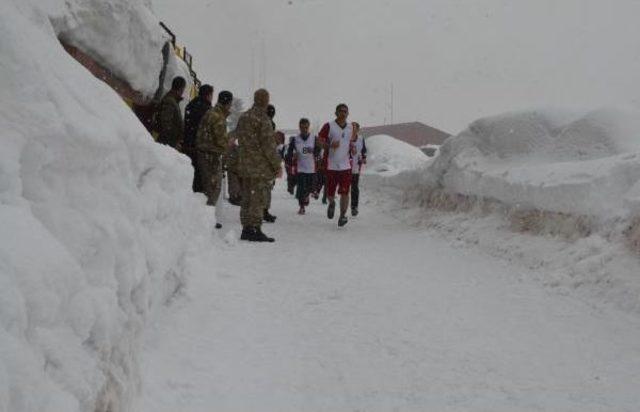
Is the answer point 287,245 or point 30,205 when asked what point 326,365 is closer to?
point 30,205

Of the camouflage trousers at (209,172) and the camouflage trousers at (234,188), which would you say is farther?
the camouflage trousers at (234,188)

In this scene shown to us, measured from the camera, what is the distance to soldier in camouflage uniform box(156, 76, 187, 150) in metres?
6.93

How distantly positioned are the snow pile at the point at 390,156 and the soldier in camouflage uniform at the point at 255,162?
12.4 meters

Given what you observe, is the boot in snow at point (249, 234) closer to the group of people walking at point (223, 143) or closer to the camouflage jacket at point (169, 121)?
the group of people walking at point (223, 143)

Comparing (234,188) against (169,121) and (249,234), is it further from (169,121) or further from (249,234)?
(249,234)

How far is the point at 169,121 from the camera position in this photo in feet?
22.8

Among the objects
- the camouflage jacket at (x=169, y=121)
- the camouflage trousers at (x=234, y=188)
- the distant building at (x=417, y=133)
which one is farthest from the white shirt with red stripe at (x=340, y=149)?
the distant building at (x=417, y=133)

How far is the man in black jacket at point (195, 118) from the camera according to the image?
717 centimetres

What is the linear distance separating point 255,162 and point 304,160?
3510 mm

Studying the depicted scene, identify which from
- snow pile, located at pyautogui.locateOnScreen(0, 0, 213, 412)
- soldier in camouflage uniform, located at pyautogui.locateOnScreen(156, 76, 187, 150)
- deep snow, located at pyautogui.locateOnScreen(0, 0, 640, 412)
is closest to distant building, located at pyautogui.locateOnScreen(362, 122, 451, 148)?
deep snow, located at pyautogui.locateOnScreen(0, 0, 640, 412)

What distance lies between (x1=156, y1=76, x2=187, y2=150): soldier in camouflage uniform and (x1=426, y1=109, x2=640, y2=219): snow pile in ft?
12.7

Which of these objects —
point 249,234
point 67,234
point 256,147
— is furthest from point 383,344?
point 256,147

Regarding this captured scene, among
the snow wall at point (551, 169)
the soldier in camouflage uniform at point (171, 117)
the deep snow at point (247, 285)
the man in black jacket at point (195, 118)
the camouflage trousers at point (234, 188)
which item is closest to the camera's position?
the deep snow at point (247, 285)

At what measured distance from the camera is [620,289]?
13.0ft
